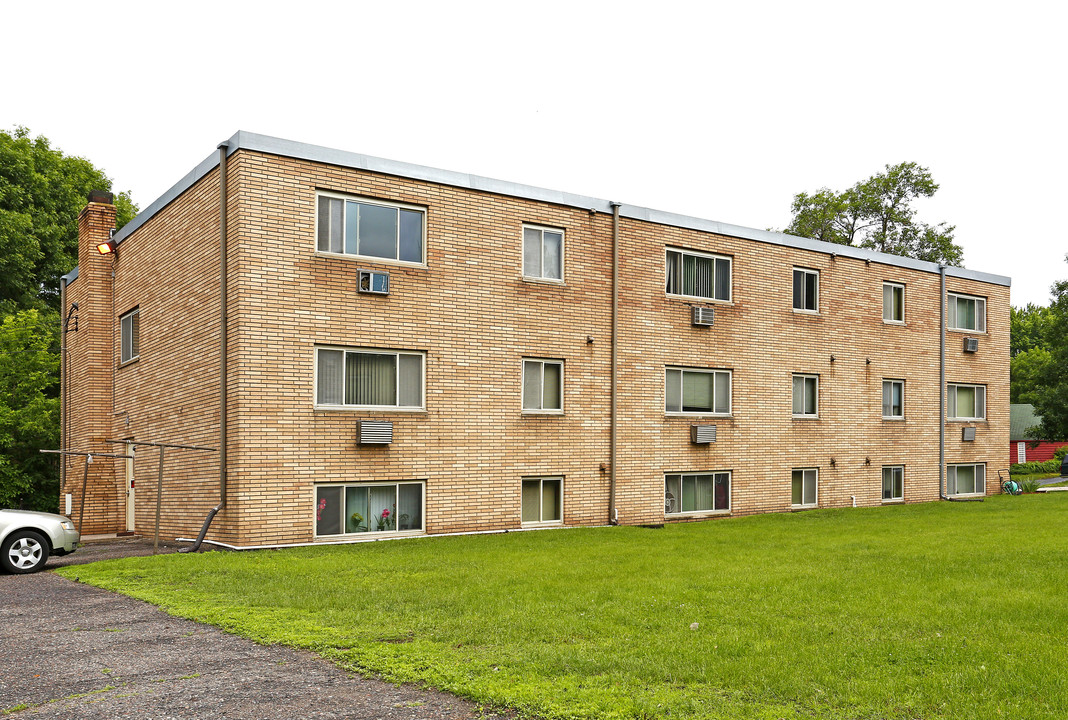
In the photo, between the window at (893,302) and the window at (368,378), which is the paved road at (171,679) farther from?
the window at (893,302)

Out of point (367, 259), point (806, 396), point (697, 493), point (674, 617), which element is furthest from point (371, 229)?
point (806, 396)

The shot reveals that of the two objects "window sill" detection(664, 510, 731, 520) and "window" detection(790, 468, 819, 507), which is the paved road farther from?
"window" detection(790, 468, 819, 507)

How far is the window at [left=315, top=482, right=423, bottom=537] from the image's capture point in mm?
16516

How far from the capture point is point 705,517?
22.0m

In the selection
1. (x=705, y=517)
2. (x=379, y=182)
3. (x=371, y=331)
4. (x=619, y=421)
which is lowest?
(x=705, y=517)

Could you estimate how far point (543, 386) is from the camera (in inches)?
767

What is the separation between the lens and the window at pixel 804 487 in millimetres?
24031

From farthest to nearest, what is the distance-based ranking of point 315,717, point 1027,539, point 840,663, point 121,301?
point 121,301, point 1027,539, point 840,663, point 315,717

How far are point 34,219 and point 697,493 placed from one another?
28.4 m

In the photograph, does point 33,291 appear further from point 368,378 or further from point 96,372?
point 368,378

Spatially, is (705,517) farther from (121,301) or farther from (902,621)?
(121,301)

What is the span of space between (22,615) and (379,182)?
10.0 metres

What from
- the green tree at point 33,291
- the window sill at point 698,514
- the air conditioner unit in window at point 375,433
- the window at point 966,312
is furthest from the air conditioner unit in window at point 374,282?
the window at point 966,312

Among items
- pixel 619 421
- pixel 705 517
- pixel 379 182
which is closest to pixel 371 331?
pixel 379 182
